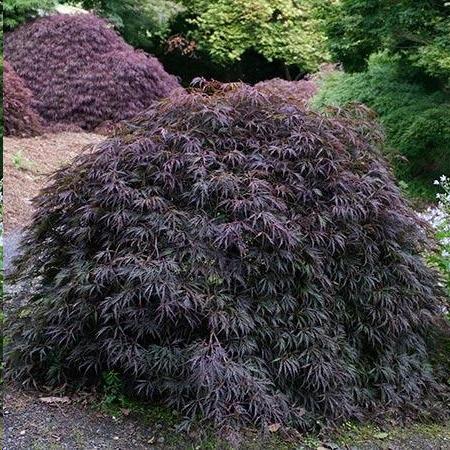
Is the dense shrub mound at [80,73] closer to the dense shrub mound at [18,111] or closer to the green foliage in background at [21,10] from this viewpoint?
the green foliage in background at [21,10]

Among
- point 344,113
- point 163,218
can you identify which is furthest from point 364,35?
point 163,218

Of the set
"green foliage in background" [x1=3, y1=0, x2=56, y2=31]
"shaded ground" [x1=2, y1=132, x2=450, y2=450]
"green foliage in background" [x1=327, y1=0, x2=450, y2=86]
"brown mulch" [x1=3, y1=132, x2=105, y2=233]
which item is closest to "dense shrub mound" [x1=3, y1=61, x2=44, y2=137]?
"brown mulch" [x1=3, y1=132, x2=105, y2=233]

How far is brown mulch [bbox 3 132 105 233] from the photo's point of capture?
6.87 m

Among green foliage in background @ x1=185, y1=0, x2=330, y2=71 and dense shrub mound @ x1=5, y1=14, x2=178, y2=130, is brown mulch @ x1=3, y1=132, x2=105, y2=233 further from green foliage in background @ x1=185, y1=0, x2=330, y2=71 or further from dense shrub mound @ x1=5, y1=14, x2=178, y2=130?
green foliage in background @ x1=185, y1=0, x2=330, y2=71

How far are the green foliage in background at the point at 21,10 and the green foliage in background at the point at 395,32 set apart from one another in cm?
522

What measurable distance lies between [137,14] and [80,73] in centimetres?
447

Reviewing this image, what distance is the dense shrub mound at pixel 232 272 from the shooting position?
3105 mm

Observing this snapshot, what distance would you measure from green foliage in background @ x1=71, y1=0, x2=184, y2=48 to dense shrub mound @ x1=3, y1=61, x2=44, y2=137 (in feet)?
14.1

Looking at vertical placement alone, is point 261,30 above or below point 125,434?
above

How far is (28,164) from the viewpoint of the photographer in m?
8.06

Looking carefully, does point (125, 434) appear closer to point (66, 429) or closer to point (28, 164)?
point (66, 429)

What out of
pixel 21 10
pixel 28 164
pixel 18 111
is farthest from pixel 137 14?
pixel 28 164

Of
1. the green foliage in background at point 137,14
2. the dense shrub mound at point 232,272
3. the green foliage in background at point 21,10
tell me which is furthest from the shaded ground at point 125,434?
the green foliage in background at point 137,14

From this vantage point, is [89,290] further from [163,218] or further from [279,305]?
[279,305]
